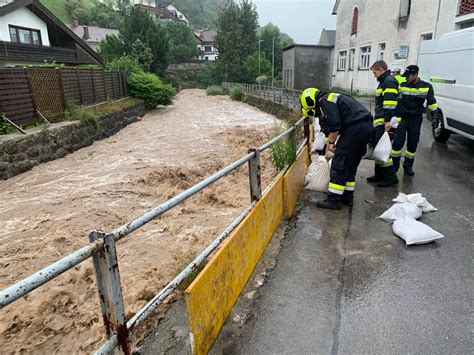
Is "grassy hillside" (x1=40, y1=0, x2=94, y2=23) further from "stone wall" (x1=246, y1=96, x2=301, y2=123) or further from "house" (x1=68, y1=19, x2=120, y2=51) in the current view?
"stone wall" (x1=246, y1=96, x2=301, y2=123)

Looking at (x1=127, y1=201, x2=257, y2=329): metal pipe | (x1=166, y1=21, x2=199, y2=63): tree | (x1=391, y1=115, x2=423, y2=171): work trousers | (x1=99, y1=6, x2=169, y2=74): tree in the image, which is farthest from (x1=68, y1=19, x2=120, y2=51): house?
(x1=127, y1=201, x2=257, y2=329): metal pipe

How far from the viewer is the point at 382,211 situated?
493 cm

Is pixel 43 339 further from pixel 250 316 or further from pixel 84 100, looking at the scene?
pixel 84 100

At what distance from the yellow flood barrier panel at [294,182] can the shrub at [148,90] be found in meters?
19.0

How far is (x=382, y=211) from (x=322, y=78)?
31.7m

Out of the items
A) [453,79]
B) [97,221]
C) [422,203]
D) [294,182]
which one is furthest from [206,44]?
[422,203]

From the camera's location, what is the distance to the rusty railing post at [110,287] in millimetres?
1717

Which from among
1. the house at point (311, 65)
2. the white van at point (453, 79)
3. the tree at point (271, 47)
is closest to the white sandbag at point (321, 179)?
the white van at point (453, 79)

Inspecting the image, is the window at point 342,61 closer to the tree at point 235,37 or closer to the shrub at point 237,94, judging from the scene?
the shrub at point 237,94

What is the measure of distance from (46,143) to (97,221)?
5.57 m

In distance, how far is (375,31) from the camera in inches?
885

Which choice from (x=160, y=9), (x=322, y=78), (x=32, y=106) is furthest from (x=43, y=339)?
(x=160, y=9)

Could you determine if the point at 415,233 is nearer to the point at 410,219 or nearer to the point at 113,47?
the point at 410,219

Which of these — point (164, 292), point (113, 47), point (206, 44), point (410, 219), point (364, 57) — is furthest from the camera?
point (206, 44)
